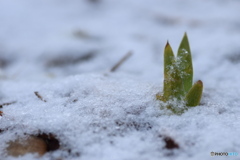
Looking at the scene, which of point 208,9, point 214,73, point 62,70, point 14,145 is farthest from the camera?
point 208,9

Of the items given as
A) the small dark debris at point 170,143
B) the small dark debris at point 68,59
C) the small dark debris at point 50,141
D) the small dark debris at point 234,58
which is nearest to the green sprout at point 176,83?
the small dark debris at point 170,143

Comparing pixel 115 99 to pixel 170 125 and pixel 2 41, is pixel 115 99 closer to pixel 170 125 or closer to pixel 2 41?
pixel 170 125

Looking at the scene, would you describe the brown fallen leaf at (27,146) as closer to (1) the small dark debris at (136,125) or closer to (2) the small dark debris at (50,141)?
(2) the small dark debris at (50,141)

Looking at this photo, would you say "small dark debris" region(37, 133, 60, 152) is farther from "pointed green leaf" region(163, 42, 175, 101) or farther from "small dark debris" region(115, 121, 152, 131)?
"pointed green leaf" region(163, 42, 175, 101)

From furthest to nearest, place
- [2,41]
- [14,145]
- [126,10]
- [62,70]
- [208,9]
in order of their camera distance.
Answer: [126,10]
[208,9]
[2,41]
[62,70]
[14,145]

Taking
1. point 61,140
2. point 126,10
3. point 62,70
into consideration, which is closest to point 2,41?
point 62,70
